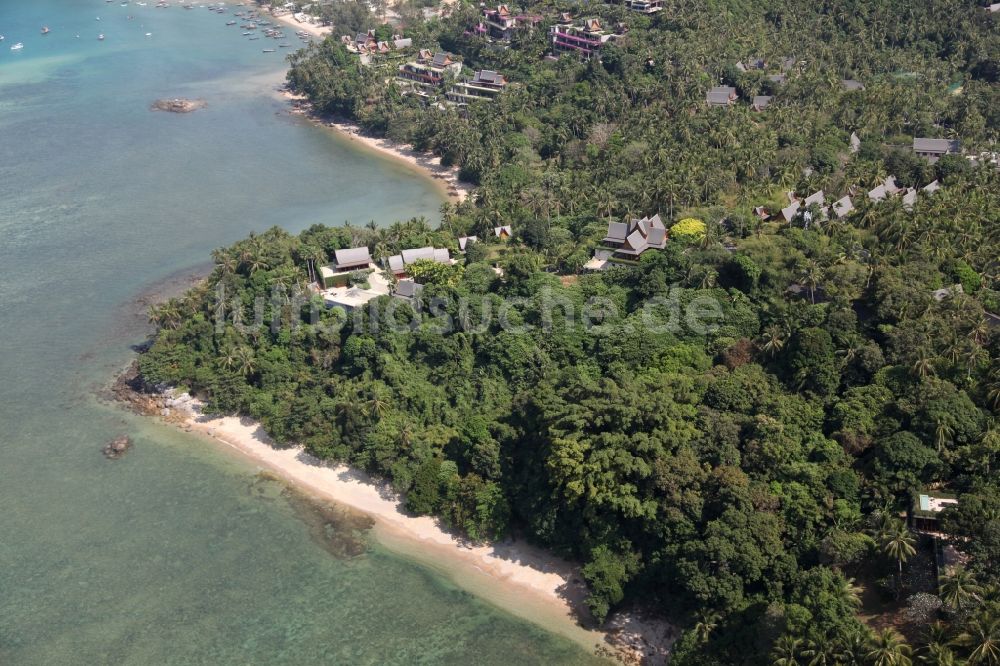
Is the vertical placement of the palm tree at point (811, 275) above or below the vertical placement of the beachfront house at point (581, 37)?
below

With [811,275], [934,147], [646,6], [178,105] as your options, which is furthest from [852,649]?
[178,105]

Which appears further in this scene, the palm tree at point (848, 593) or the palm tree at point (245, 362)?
the palm tree at point (245, 362)

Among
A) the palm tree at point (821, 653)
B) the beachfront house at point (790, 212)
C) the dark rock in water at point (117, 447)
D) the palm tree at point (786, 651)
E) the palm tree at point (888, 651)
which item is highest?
the beachfront house at point (790, 212)

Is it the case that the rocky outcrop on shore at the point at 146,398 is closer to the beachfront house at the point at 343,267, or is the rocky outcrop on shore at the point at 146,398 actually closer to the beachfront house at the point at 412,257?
the beachfront house at the point at 343,267

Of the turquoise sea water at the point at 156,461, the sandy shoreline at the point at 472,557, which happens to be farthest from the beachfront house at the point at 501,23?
the sandy shoreline at the point at 472,557

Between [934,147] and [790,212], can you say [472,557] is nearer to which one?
[790,212]

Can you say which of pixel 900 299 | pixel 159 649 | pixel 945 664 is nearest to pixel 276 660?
pixel 159 649

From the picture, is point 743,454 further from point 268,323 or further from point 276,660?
point 268,323
